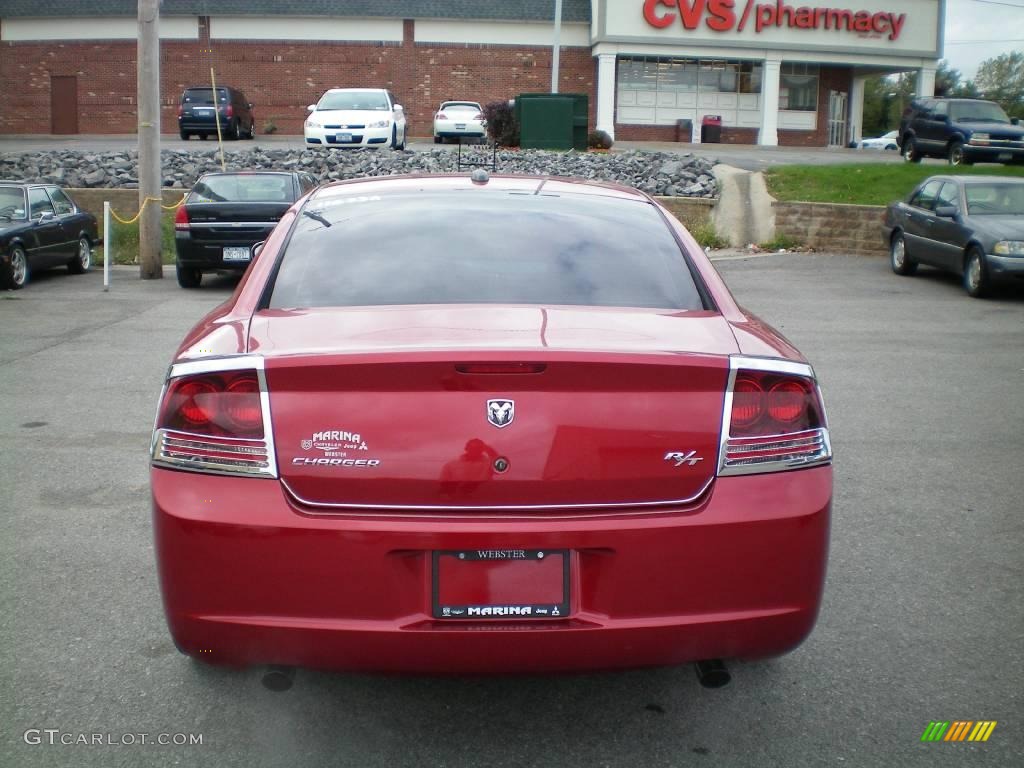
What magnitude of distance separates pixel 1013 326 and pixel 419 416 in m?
11.7

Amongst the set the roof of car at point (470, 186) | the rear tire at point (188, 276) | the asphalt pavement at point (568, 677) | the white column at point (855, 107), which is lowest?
the asphalt pavement at point (568, 677)

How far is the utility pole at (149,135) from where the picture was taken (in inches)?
685

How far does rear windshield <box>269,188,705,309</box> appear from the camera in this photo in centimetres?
377

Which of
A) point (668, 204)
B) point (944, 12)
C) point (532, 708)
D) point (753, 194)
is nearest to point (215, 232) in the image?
point (668, 204)

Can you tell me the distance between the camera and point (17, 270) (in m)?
16.2

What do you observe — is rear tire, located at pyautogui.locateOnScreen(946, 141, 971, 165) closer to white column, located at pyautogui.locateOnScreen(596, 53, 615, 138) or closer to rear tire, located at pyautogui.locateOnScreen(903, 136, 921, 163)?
rear tire, located at pyautogui.locateOnScreen(903, 136, 921, 163)

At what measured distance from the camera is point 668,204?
21.8 m

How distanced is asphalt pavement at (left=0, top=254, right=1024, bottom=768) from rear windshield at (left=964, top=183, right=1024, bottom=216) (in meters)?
8.82

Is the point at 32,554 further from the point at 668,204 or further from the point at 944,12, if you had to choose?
the point at 944,12

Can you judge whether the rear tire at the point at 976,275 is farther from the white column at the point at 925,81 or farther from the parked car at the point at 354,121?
the white column at the point at 925,81

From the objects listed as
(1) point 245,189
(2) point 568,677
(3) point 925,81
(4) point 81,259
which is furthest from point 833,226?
(3) point 925,81

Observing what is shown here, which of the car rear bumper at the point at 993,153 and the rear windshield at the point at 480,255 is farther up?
the car rear bumper at the point at 993,153

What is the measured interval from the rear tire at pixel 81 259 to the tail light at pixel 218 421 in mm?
16279

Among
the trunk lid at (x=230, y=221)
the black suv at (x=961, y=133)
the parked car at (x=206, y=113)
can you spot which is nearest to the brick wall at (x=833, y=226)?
the black suv at (x=961, y=133)
